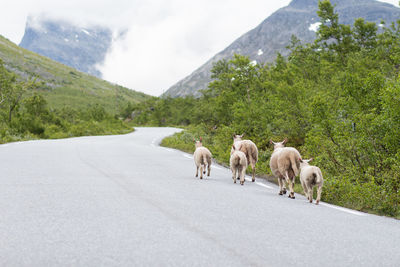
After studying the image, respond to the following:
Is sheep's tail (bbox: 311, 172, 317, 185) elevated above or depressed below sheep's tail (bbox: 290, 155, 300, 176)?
below

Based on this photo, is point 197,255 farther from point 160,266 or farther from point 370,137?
point 370,137

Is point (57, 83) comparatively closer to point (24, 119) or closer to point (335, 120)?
point (24, 119)

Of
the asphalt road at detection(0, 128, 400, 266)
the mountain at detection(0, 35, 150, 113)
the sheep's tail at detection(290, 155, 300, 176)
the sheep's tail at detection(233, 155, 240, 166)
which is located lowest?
the asphalt road at detection(0, 128, 400, 266)

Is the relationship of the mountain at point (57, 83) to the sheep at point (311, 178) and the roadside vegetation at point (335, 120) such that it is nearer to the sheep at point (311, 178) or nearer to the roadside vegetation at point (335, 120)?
the roadside vegetation at point (335, 120)

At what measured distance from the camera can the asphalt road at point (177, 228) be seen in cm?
353

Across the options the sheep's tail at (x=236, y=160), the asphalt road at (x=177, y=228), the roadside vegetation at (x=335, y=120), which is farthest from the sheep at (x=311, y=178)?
the sheep's tail at (x=236, y=160)

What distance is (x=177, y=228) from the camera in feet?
15.0

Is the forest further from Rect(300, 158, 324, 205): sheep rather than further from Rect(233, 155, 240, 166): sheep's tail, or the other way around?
Rect(300, 158, 324, 205): sheep

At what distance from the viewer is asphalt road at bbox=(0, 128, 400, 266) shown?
139 inches

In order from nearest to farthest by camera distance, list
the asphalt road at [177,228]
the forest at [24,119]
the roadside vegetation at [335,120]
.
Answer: the asphalt road at [177,228] < the roadside vegetation at [335,120] < the forest at [24,119]

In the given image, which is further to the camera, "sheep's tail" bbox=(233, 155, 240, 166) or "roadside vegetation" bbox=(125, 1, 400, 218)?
"sheep's tail" bbox=(233, 155, 240, 166)

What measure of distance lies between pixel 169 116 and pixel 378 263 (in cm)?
8756

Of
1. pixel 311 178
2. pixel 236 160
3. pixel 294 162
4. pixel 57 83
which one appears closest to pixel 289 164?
pixel 294 162

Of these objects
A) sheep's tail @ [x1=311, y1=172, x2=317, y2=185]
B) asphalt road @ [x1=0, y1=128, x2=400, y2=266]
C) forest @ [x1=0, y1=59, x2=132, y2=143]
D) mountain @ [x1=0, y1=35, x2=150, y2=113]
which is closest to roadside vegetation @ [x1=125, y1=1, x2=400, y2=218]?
sheep's tail @ [x1=311, y1=172, x2=317, y2=185]
